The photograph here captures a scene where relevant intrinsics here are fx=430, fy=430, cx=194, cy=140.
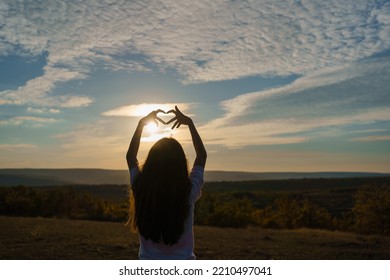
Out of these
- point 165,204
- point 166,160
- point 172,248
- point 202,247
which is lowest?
point 202,247

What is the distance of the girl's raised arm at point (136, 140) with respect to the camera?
425 cm

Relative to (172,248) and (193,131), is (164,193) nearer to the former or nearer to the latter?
(172,248)

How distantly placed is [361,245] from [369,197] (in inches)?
1100

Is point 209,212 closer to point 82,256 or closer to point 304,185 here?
point 82,256

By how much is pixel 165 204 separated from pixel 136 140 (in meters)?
0.99

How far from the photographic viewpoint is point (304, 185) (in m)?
164

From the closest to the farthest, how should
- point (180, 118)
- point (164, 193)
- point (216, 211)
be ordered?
point (164, 193), point (180, 118), point (216, 211)

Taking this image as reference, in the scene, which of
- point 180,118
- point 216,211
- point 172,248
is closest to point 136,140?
point 180,118

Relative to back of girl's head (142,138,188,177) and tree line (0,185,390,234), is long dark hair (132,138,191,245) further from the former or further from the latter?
tree line (0,185,390,234)

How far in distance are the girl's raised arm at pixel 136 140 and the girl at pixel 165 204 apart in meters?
0.46

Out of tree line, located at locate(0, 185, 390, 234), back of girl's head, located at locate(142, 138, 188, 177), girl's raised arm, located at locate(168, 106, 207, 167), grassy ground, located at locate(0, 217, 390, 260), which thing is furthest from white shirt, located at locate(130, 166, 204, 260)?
tree line, located at locate(0, 185, 390, 234)

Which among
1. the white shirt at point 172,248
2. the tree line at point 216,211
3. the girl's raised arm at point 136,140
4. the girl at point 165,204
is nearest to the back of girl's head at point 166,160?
the girl at point 165,204

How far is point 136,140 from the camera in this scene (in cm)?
444

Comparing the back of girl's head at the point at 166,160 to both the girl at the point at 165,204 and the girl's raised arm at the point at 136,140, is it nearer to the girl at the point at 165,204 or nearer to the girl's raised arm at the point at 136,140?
the girl at the point at 165,204
